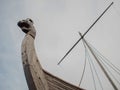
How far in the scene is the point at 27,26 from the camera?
4.95 m

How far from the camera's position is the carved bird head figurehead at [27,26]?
4.86 meters

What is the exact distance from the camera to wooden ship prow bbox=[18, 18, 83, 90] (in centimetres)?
403

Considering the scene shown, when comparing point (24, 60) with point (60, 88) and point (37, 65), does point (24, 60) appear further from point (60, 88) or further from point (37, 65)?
point (60, 88)

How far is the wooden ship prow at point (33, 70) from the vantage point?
4027 millimetres

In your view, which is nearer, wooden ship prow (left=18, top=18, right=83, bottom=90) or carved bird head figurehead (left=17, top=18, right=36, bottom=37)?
wooden ship prow (left=18, top=18, right=83, bottom=90)

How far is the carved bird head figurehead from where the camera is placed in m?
4.86

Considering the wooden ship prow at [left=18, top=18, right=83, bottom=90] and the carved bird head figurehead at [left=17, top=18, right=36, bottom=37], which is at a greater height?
the carved bird head figurehead at [left=17, top=18, right=36, bottom=37]

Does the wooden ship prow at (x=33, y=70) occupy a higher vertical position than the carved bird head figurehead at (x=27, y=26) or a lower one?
lower

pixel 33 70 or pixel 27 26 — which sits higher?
pixel 27 26

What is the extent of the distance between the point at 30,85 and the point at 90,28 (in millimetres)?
11838

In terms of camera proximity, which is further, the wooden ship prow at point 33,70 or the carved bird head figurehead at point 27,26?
the carved bird head figurehead at point 27,26

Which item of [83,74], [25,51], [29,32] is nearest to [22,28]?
[29,32]

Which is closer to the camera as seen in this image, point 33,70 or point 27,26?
point 33,70

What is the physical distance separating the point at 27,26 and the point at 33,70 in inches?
46.4
